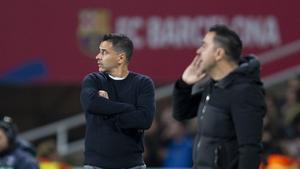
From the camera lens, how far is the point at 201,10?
42.8 feet

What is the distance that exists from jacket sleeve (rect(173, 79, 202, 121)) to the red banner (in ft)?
21.3

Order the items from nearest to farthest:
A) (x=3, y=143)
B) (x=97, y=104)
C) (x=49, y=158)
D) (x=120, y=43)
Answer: (x=97, y=104), (x=120, y=43), (x=3, y=143), (x=49, y=158)

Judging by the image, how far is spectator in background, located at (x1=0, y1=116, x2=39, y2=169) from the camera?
8.50 metres

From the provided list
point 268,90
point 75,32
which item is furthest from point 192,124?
point 75,32

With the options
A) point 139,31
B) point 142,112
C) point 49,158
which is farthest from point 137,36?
point 142,112

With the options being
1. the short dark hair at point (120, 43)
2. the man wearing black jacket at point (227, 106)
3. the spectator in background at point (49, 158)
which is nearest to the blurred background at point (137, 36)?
the spectator in background at point (49, 158)

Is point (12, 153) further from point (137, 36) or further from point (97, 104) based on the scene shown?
point (137, 36)

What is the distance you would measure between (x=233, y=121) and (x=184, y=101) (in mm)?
554

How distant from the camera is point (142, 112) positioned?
6613 millimetres

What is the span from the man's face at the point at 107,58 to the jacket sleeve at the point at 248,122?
1140mm

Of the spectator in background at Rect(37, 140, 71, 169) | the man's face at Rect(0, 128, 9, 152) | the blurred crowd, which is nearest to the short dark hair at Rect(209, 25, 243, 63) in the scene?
the man's face at Rect(0, 128, 9, 152)

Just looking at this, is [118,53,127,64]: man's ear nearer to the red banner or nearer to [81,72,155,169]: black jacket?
[81,72,155,169]: black jacket

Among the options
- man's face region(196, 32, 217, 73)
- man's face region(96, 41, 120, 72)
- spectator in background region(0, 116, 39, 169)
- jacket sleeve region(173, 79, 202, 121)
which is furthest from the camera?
spectator in background region(0, 116, 39, 169)

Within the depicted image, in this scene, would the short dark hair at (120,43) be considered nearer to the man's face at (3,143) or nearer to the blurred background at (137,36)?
the man's face at (3,143)
